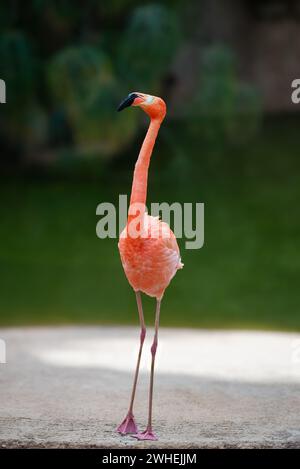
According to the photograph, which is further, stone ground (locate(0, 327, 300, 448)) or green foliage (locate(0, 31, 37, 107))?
green foliage (locate(0, 31, 37, 107))

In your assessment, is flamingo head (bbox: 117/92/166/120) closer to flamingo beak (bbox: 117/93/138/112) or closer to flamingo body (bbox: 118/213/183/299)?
flamingo beak (bbox: 117/93/138/112)

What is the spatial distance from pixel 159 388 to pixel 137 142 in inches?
236

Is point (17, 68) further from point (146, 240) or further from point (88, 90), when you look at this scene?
point (146, 240)

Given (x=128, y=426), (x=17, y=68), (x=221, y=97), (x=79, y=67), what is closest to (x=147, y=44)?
(x=79, y=67)

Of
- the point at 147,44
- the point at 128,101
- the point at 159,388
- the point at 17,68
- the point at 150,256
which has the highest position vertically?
the point at 147,44

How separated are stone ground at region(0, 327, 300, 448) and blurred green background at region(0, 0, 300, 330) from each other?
70.0 inches

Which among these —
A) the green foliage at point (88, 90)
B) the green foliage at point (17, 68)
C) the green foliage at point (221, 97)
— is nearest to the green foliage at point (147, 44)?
the green foliage at point (88, 90)

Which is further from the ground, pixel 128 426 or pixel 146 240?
pixel 146 240

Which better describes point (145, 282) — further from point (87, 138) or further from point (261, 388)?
point (87, 138)

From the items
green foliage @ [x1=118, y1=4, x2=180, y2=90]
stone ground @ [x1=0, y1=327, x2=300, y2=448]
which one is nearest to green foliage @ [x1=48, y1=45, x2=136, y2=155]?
green foliage @ [x1=118, y1=4, x2=180, y2=90]

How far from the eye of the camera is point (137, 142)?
9688mm

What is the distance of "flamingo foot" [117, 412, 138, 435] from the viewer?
3.17 metres

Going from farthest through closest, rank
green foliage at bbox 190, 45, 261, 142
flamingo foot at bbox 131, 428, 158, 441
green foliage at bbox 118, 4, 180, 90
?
green foliage at bbox 190, 45, 261, 142 < green foliage at bbox 118, 4, 180, 90 < flamingo foot at bbox 131, 428, 158, 441

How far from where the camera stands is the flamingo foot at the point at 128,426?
10.4ft
